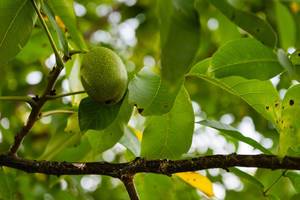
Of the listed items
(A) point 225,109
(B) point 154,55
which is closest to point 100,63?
(A) point 225,109

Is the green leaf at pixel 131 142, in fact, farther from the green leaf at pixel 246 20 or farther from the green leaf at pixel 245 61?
the green leaf at pixel 246 20

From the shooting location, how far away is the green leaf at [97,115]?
1416 mm

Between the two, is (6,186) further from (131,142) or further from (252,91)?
(252,91)

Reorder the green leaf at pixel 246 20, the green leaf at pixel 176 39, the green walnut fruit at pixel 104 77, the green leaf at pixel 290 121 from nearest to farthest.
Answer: the green leaf at pixel 176 39 → the green leaf at pixel 246 20 → the green leaf at pixel 290 121 → the green walnut fruit at pixel 104 77

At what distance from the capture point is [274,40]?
1.07 meters

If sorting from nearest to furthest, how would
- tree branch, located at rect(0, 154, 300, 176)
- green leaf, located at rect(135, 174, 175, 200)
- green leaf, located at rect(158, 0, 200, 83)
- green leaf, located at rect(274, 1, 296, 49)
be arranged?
green leaf, located at rect(158, 0, 200, 83), tree branch, located at rect(0, 154, 300, 176), green leaf, located at rect(135, 174, 175, 200), green leaf, located at rect(274, 1, 296, 49)

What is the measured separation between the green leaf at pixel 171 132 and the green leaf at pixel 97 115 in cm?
11

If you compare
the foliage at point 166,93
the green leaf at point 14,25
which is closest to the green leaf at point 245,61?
the foliage at point 166,93

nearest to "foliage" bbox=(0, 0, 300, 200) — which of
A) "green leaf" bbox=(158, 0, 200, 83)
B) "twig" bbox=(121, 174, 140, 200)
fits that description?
"green leaf" bbox=(158, 0, 200, 83)

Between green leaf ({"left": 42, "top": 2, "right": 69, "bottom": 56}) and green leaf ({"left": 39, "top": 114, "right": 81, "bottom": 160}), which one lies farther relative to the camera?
green leaf ({"left": 39, "top": 114, "right": 81, "bottom": 160})

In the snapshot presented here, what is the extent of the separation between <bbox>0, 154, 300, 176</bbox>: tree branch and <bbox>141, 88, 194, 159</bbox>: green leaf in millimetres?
144

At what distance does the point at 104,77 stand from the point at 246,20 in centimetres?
46

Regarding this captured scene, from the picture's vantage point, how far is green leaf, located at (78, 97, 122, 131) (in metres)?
1.42

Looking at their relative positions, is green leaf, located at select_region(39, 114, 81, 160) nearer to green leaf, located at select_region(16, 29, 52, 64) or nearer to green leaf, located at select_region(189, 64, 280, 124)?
green leaf, located at select_region(16, 29, 52, 64)
